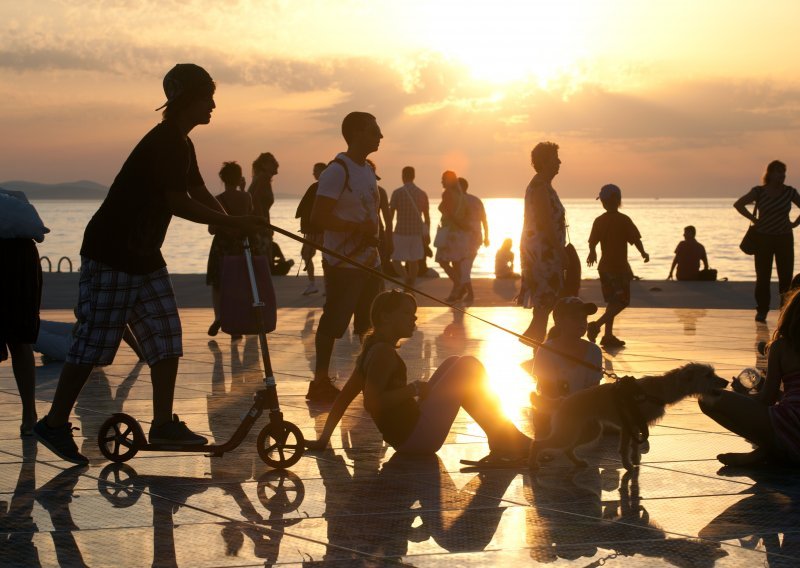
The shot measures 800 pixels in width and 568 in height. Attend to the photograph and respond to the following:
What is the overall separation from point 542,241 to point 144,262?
5.15 m

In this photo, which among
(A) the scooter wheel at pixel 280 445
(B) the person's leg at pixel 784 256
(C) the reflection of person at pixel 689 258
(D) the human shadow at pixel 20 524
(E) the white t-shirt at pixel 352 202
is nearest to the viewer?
(D) the human shadow at pixel 20 524

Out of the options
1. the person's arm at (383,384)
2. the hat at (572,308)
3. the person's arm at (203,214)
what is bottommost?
the person's arm at (383,384)

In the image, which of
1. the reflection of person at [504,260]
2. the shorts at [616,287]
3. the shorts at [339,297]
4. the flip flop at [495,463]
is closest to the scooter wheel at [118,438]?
the flip flop at [495,463]

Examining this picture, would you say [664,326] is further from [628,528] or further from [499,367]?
[628,528]

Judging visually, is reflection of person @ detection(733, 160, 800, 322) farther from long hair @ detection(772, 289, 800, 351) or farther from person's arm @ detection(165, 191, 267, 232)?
person's arm @ detection(165, 191, 267, 232)

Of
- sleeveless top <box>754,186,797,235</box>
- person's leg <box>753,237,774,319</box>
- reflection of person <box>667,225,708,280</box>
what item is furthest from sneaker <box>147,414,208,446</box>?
reflection of person <box>667,225,708,280</box>

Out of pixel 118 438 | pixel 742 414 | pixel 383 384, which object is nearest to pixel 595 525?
pixel 383 384

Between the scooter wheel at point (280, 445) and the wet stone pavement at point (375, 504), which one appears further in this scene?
the scooter wheel at point (280, 445)

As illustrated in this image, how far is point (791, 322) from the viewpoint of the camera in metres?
6.46

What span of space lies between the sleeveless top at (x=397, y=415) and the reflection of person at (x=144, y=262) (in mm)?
945

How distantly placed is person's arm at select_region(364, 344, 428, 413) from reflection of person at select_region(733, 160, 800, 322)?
32.1ft

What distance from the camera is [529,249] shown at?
36.2 ft

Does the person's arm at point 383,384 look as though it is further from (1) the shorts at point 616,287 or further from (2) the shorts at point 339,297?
(1) the shorts at point 616,287

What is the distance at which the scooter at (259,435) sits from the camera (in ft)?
21.1
